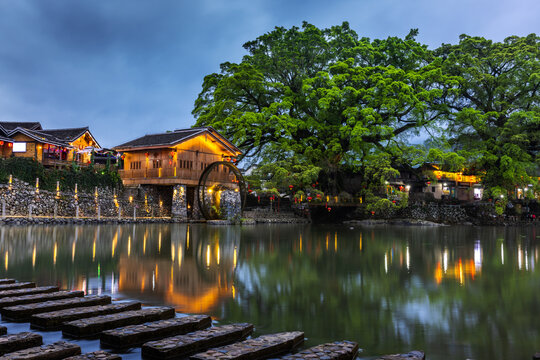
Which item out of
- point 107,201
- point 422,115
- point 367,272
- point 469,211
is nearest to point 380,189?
point 422,115

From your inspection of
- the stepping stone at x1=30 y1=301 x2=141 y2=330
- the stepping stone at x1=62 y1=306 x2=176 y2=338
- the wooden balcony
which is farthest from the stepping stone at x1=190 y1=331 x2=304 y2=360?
the wooden balcony

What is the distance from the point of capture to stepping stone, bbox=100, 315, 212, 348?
382 cm

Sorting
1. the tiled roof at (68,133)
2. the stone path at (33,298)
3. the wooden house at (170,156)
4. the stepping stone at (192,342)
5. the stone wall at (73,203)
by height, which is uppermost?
the tiled roof at (68,133)

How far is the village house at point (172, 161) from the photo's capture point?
31.4 m

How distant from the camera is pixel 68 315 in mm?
4457

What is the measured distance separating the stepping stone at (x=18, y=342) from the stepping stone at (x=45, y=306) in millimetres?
881

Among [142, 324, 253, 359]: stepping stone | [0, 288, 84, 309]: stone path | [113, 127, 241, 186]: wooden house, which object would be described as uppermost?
[113, 127, 241, 186]: wooden house

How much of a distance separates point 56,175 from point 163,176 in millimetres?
7230

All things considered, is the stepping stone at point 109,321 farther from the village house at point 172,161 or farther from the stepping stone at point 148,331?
the village house at point 172,161

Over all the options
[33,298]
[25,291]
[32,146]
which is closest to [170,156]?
[32,146]

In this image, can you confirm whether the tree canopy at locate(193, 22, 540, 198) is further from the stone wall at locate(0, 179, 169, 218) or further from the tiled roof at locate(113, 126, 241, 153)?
the stone wall at locate(0, 179, 169, 218)

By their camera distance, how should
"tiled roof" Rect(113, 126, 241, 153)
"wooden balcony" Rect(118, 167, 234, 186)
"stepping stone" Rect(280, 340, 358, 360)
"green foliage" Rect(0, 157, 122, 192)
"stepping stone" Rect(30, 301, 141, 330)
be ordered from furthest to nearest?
"wooden balcony" Rect(118, 167, 234, 186) < "tiled roof" Rect(113, 126, 241, 153) < "green foliage" Rect(0, 157, 122, 192) < "stepping stone" Rect(30, 301, 141, 330) < "stepping stone" Rect(280, 340, 358, 360)

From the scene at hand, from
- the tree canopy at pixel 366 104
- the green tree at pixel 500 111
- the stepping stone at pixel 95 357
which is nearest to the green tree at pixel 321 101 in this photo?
the tree canopy at pixel 366 104

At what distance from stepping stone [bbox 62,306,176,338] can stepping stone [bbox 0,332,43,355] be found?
0.38 meters
